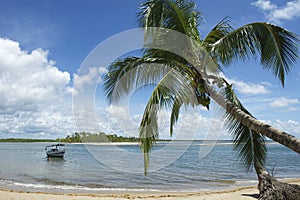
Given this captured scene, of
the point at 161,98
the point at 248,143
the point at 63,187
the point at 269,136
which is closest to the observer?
the point at 269,136

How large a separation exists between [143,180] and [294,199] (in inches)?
472

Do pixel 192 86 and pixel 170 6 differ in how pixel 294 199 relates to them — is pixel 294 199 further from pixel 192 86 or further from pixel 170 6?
pixel 170 6

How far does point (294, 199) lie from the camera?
19.8 ft

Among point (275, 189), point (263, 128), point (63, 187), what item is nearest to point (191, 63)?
point (263, 128)

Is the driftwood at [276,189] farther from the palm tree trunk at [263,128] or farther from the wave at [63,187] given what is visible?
the wave at [63,187]

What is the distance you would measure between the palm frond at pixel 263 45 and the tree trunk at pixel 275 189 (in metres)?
2.26

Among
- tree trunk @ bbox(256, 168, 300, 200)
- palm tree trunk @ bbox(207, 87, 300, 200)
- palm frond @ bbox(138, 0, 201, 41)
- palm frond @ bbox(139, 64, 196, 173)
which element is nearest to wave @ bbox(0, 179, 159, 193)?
tree trunk @ bbox(256, 168, 300, 200)

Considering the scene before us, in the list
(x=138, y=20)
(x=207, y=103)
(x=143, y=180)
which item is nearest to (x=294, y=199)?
(x=207, y=103)

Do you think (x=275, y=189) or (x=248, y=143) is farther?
(x=248, y=143)

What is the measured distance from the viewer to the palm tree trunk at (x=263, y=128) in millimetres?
4461

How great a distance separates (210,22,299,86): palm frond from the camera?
557cm

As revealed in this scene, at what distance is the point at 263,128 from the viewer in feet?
16.4

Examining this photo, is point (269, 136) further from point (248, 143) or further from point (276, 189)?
point (276, 189)

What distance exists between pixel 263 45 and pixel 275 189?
10.3 feet
